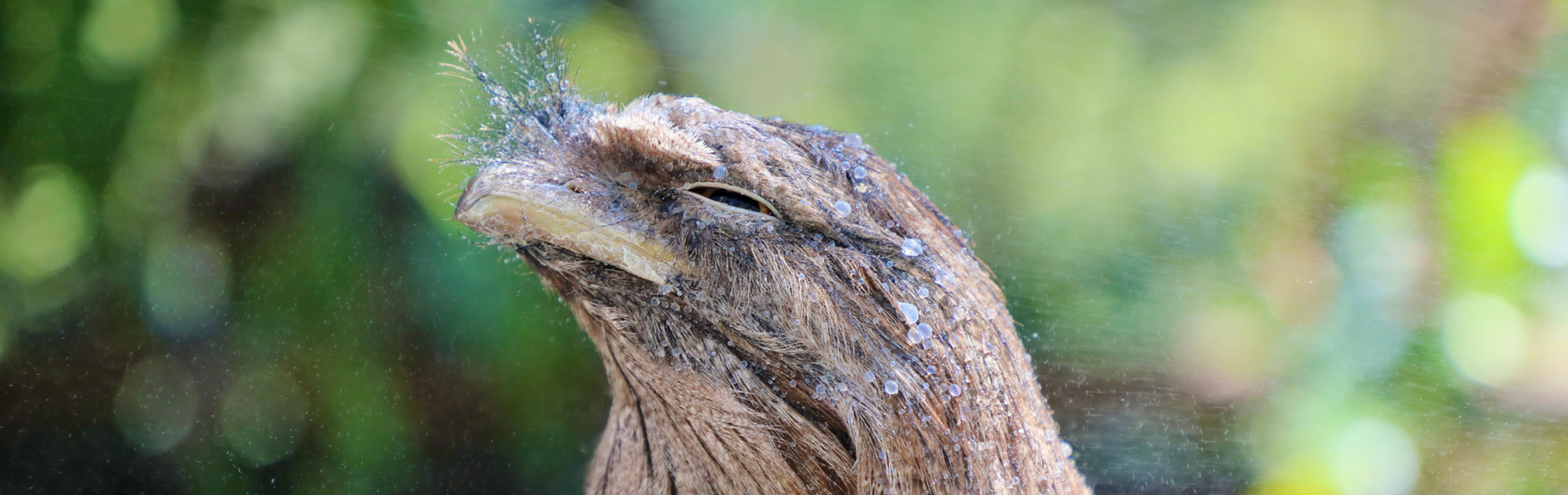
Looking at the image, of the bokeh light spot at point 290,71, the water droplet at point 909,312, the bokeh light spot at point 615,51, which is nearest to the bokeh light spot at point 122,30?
the bokeh light spot at point 290,71

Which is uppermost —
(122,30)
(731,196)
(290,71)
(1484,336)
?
(1484,336)

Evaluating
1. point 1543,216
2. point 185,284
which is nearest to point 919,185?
point 185,284

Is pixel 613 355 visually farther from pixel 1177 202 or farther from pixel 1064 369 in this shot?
pixel 1177 202

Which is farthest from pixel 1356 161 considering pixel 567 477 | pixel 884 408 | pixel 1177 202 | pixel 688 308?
pixel 567 477

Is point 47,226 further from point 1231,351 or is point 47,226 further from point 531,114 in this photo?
point 1231,351

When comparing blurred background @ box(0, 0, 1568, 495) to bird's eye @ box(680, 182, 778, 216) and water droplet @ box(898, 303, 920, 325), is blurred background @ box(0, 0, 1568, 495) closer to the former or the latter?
bird's eye @ box(680, 182, 778, 216)

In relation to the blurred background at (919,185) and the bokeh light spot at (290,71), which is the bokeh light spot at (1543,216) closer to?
the blurred background at (919,185)
